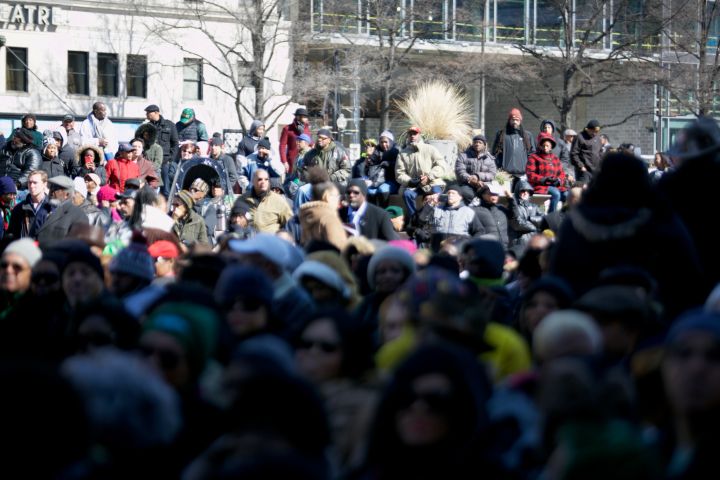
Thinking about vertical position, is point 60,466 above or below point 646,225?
below

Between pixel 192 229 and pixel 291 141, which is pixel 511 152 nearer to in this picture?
pixel 291 141

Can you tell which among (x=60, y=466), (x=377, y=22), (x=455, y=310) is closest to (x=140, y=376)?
(x=60, y=466)

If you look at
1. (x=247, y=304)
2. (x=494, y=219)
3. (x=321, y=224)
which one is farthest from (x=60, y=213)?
(x=247, y=304)

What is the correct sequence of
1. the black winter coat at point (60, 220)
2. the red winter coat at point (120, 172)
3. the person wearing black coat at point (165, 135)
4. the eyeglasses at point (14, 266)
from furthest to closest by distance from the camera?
the person wearing black coat at point (165, 135)
the red winter coat at point (120, 172)
the black winter coat at point (60, 220)
the eyeglasses at point (14, 266)

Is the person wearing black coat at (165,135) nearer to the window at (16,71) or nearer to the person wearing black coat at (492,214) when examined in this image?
the person wearing black coat at (492,214)

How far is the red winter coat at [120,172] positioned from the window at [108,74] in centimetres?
2067

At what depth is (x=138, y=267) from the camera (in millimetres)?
8484

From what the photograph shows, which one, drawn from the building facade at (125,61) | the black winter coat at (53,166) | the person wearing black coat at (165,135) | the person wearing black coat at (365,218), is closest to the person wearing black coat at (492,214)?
the person wearing black coat at (365,218)

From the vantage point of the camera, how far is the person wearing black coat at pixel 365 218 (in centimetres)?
1356

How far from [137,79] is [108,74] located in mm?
915

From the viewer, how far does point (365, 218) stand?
44.9 feet

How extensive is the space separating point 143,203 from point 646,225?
26.4 ft

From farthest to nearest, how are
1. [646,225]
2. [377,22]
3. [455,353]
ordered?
1. [377,22]
2. [646,225]
3. [455,353]

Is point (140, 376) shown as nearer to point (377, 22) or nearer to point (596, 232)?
point (596, 232)
